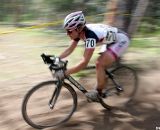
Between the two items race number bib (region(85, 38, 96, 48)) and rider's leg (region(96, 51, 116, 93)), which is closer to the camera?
race number bib (region(85, 38, 96, 48))

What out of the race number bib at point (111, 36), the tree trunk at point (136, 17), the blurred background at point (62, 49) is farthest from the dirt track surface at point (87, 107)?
the race number bib at point (111, 36)

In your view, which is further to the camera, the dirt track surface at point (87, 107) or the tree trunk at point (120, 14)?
the tree trunk at point (120, 14)

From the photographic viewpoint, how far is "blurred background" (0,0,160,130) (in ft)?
18.8

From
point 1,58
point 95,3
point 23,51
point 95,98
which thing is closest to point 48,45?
point 23,51

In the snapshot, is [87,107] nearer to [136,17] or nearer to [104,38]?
[104,38]

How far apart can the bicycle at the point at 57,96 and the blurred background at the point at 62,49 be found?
0.72ft

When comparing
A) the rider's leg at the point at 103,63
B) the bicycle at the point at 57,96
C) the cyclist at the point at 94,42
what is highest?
the cyclist at the point at 94,42

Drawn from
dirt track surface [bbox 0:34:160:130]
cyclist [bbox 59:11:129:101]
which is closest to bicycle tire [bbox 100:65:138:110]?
dirt track surface [bbox 0:34:160:130]

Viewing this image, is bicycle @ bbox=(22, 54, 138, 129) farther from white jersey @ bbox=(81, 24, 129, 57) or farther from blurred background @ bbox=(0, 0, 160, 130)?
white jersey @ bbox=(81, 24, 129, 57)

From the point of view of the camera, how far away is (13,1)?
13633 millimetres

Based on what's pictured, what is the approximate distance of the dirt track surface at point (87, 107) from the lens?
547cm

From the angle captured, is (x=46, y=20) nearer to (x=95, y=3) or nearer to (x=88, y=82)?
(x=95, y=3)

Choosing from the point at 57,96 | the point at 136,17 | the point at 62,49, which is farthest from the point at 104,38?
the point at 62,49

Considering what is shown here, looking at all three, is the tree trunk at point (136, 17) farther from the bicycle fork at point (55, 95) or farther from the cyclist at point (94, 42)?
the bicycle fork at point (55, 95)
